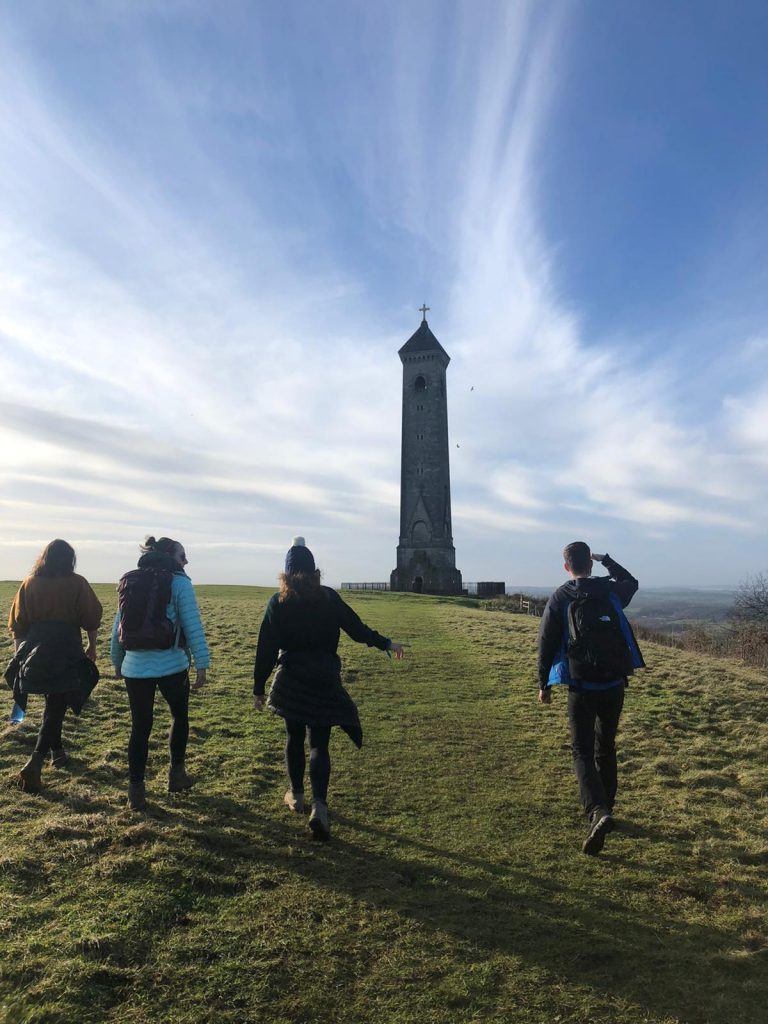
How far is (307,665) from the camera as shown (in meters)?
5.62

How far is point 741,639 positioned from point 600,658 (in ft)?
95.7

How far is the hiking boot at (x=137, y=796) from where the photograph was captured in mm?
5664

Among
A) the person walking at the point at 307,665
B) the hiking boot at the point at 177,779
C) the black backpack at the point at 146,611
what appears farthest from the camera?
the hiking boot at the point at 177,779

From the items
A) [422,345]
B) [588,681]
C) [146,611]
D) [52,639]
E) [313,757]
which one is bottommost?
[313,757]

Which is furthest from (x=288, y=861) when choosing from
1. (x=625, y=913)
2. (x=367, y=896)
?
(x=625, y=913)

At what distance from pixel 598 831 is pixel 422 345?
56.9 m

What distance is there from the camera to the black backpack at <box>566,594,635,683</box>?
18.3 feet

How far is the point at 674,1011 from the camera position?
3357mm

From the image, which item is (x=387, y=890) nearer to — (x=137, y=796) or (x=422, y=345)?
(x=137, y=796)

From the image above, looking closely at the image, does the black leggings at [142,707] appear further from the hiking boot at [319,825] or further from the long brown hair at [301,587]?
the hiking boot at [319,825]

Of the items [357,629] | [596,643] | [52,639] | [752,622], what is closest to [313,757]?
[357,629]

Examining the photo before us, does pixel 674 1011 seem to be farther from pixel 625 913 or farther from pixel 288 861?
pixel 288 861

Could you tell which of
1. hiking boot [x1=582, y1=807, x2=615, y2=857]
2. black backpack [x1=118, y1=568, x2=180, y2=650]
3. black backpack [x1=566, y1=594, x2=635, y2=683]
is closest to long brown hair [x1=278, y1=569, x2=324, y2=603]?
black backpack [x1=118, y1=568, x2=180, y2=650]

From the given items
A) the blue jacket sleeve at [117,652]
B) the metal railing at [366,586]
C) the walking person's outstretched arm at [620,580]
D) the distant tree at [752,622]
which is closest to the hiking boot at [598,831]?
the walking person's outstretched arm at [620,580]
